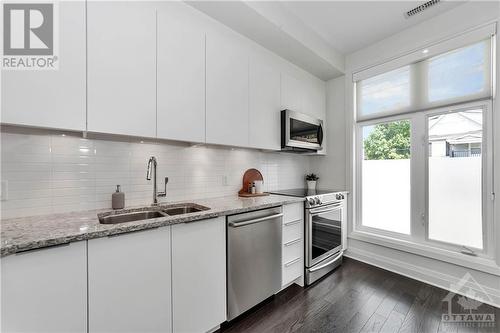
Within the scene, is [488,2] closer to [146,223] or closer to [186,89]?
[186,89]

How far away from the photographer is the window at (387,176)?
2557 mm

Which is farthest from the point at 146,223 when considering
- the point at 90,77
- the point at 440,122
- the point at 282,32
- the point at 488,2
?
the point at 488,2

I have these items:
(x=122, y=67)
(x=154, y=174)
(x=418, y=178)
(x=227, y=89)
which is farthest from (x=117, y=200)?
(x=418, y=178)

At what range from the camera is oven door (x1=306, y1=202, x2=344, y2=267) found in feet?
7.23

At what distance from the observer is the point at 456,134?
217cm

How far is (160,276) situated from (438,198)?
2.90 meters

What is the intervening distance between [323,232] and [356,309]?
775mm

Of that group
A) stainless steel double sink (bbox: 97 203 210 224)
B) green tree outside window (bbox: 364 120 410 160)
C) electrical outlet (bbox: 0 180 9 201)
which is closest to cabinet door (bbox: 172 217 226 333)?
stainless steel double sink (bbox: 97 203 210 224)

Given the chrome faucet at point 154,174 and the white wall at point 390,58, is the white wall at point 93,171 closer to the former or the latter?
the chrome faucet at point 154,174

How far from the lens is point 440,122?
A: 228 cm

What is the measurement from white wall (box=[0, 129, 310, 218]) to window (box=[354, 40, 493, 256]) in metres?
2.00

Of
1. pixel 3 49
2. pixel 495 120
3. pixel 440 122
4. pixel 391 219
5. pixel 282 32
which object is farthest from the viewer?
pixel 391 219

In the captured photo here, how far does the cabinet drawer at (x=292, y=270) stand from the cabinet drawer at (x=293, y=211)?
438mm

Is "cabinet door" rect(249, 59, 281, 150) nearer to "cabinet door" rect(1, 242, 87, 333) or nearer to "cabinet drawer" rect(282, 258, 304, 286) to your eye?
"cabinet drawer" rect(282, 258, 304, 286)
